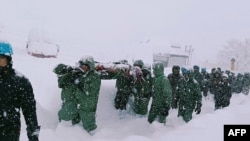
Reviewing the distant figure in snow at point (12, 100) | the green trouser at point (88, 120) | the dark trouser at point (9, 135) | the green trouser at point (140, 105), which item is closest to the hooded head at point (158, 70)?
the green trouser at point (140, 105)

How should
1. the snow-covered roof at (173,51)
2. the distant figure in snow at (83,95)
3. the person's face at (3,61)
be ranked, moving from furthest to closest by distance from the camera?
the snow-covered roof at (173,51) → the distant figure in snow at (83,95) → the person's face at (3,61)

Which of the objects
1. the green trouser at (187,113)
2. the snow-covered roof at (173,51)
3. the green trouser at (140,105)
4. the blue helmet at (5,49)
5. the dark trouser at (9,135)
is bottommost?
the snow-covered roof at (173,51)

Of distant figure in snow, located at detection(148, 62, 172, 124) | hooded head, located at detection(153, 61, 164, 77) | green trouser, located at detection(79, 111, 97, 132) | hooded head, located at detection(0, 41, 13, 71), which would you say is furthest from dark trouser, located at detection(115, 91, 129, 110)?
hooded head, located at detection(0, 41, 13, 71)

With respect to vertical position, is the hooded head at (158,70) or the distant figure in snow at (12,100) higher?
the distant figure in snow at (12,100)

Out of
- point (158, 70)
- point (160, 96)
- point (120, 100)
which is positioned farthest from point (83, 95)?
point (158, 70)

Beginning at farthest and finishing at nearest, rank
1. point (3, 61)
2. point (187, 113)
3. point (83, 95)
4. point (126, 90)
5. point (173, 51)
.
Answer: point (173, 51), point (187, 113), point (126, 90), point (83, 95), point (3, 61)

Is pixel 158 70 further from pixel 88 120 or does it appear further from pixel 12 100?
pixel 12 100

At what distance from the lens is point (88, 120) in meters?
8.20

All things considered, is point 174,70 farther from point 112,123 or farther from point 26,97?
point 26,97

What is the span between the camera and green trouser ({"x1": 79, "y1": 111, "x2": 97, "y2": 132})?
8.17m

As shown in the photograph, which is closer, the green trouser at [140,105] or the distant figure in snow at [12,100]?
the distant figure in snow at [12,100]

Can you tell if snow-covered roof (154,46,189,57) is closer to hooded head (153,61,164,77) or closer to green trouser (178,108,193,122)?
green trouser (178,108,193,122)

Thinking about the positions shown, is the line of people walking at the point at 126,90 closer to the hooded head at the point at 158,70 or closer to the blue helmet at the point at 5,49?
the hooded head at the point at 158,70

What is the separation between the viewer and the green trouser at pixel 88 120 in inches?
322
